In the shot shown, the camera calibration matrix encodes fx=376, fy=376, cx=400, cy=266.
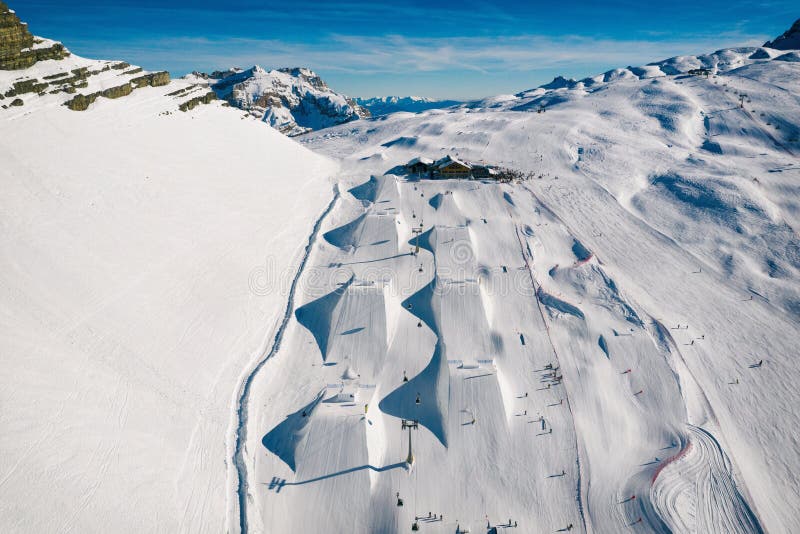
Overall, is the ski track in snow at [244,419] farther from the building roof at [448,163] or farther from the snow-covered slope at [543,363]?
the building roof at [448,163]

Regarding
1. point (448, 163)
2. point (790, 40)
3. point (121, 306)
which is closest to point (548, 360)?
point (121, 306)

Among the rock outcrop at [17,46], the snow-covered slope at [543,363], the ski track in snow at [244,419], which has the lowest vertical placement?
the ski track in snow at [244,419]

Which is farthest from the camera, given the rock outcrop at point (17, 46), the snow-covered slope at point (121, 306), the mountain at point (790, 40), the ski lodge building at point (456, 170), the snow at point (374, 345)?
the mountain at point (790, 40)

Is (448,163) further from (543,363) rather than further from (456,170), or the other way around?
(543,363)

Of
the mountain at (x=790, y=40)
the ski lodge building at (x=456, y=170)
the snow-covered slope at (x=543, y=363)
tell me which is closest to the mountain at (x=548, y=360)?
the snow-covered slope at (x=543, y=363)

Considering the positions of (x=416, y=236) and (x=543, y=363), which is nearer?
(x=543, y=363)

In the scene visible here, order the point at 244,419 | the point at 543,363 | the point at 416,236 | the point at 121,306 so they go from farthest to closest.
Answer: the point at 416,236, the point at 543,363, the point at 121,306, the point at 244,419

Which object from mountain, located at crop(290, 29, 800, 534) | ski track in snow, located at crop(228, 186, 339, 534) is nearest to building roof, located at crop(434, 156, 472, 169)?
mountain, located at crop(290, 29, 800, 534)

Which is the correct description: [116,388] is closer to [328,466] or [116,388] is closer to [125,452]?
[125,452]
